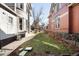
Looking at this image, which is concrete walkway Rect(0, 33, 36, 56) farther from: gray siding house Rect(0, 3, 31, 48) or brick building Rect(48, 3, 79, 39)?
brick building Rect(48, 3, 79, 39)

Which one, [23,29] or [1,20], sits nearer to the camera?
[1,20]

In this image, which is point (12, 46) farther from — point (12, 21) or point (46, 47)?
point (46, 47)

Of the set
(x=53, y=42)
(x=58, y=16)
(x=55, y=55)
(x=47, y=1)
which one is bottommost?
(x=55, y=55)

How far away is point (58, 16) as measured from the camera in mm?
3057

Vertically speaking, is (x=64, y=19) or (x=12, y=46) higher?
(x=64, y=19)

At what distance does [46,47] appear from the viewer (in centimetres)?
293

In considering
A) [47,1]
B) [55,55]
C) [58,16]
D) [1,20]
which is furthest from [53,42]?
[1,20]

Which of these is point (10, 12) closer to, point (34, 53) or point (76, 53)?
point (34, 53)

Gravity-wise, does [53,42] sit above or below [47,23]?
below

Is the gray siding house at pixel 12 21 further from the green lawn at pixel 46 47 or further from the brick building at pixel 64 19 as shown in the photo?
the brick building at pixel 64 19

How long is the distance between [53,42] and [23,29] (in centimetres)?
50

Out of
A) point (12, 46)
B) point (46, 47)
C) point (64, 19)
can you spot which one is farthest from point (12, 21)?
point (64, 19)

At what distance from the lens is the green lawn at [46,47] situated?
114 inches

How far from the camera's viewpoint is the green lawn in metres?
2.90
